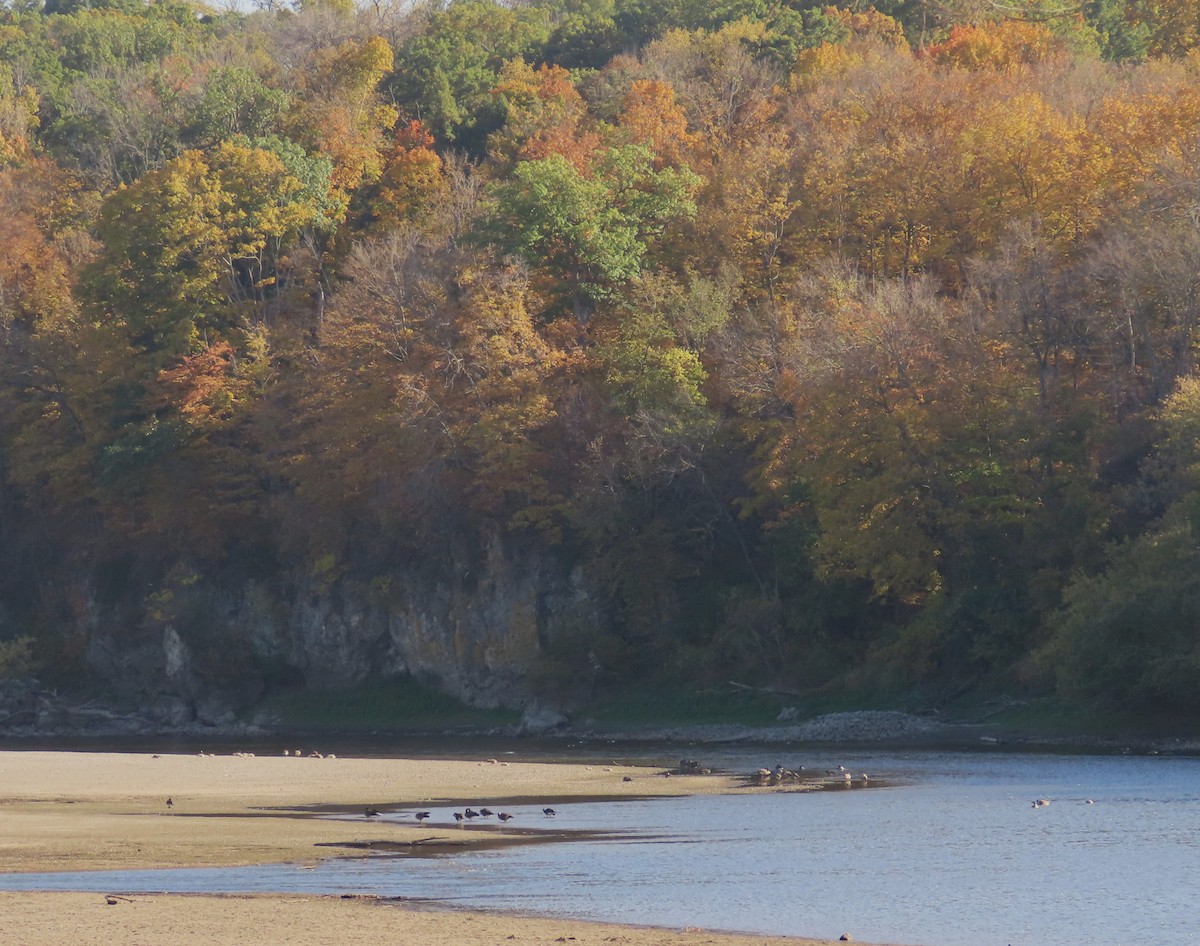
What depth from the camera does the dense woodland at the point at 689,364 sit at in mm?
44562

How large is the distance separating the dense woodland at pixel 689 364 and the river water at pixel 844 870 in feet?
39.7

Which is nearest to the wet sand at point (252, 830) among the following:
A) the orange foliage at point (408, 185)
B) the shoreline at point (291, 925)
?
the shoreline at point (291, 925)

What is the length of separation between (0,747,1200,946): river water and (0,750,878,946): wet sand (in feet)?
2.85

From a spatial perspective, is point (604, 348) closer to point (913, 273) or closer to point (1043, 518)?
point (913, 273)

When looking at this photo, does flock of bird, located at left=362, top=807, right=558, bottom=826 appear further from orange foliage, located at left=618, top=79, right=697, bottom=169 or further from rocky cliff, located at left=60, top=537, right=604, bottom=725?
orange foliage, located at left=618, top=79, right=697, bottom=169

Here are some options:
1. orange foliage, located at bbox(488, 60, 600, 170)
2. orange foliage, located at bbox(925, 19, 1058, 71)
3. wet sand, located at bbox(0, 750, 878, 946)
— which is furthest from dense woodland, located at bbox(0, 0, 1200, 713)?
wet sand, located at bbox(0, 750, 878, 946)

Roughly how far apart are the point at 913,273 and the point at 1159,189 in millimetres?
9540

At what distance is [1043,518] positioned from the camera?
43.3 m

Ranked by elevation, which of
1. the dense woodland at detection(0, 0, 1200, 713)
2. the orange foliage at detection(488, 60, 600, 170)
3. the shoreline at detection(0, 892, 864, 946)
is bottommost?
the shoreline at detection(0, 892, 864, 946)

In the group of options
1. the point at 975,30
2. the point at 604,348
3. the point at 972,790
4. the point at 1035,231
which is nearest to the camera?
the point at 972,790

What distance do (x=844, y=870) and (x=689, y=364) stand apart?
3296 centimetres

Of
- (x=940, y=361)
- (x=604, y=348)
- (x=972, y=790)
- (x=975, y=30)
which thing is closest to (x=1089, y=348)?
(x=940, y=361)

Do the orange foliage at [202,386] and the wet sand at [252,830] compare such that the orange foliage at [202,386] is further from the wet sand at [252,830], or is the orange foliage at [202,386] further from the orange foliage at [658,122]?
the wet sand at [252,830]

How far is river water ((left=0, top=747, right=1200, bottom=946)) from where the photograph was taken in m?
17.7
